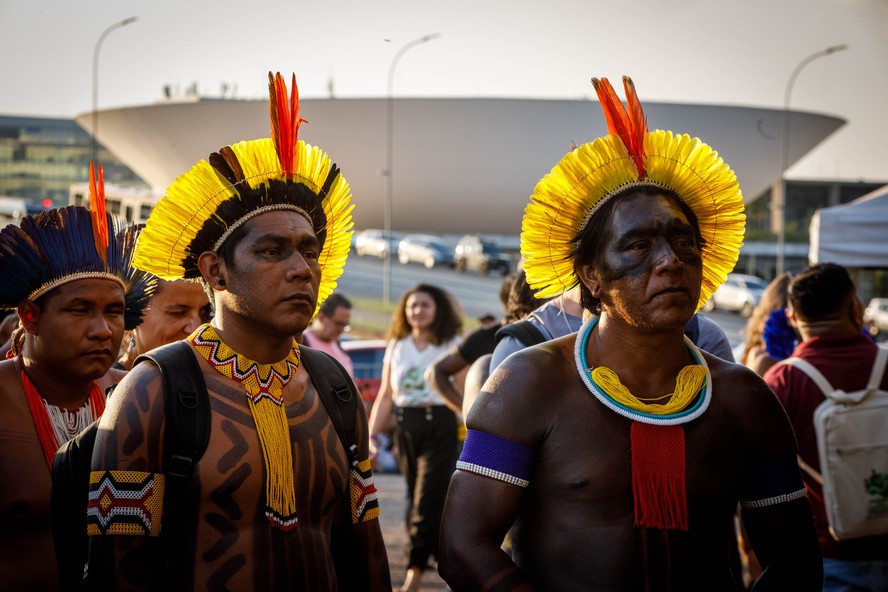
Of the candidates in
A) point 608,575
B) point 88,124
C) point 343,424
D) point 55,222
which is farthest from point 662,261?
point 88,124

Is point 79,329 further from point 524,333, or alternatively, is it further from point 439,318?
point 439,318

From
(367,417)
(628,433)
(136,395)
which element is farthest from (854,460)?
(136,395)

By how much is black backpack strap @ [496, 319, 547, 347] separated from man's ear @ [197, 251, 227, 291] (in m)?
1.32

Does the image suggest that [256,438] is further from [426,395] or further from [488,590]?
[426,395]

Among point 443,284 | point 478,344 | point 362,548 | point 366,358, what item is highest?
point 478,344

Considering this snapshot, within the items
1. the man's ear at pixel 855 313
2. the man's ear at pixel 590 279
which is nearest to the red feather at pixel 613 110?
the man's ear at pixel 590 279

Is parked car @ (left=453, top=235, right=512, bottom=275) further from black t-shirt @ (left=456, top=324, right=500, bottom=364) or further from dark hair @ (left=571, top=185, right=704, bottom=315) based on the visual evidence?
dark hair @ (left=571, top=185, right=704, bottom=315)

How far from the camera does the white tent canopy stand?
28.4ft

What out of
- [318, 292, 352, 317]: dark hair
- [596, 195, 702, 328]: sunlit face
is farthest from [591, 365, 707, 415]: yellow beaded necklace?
[318, 292, 352, 317]: dark hair

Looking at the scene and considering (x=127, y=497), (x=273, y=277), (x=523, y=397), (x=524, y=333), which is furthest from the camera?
(x=524, y=333)

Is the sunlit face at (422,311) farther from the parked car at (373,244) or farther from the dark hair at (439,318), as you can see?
the parked car at (373,244)

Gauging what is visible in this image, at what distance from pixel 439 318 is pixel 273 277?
18.5 ft

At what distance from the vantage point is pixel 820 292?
5.18 m

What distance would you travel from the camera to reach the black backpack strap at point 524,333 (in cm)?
413
